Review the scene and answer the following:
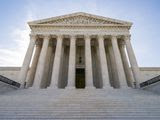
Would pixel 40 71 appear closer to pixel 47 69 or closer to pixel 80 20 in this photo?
pixel 47 69

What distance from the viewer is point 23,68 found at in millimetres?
18922

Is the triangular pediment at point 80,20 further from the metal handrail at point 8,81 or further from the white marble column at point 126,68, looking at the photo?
the metal handrail at point 8,81

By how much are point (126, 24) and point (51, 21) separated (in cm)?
1302

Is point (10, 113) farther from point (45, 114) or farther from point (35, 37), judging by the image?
point (35, 37)

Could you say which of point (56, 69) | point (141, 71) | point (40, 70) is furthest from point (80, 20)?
point (141, 71)

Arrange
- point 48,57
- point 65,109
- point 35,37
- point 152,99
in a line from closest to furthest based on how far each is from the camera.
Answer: point 65,109
point 152,99
point 35,37
point 48,57

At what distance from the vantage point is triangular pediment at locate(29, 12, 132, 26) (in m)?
22.3

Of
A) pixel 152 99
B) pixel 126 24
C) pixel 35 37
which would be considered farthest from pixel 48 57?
pixel 152 99

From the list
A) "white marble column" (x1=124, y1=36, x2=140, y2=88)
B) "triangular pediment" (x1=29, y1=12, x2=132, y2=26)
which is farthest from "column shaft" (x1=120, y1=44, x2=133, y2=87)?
"triangular pediment" (x1=29, y1=12, x2=132, y2=26)

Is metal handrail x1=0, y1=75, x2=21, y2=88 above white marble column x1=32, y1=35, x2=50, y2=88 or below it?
below

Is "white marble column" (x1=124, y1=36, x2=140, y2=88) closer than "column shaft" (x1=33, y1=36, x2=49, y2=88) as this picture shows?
No

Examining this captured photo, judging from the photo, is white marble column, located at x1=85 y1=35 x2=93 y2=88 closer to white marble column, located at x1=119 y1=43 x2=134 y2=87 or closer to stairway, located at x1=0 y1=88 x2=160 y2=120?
white marble column, located at x1=119 y1=43 x2=134 y2=87

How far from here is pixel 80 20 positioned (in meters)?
22.9

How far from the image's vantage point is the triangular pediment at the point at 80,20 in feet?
73.0
